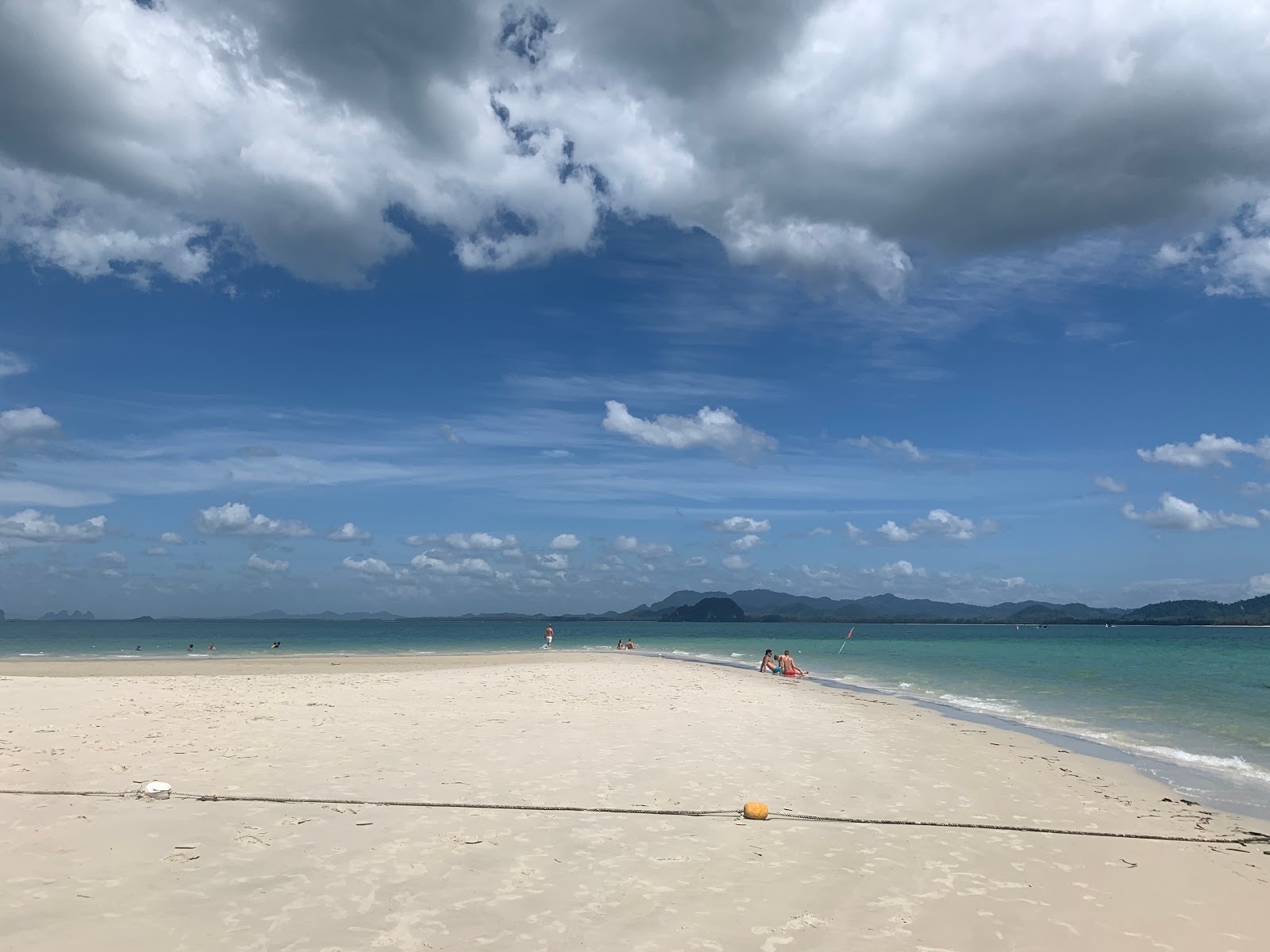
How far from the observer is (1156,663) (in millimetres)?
50312

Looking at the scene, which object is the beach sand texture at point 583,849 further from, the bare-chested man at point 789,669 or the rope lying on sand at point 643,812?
the bare-chested man at point 789,669

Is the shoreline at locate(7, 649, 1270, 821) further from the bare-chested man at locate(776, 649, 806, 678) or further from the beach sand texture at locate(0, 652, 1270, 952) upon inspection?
the beach sand texture at locate(0, 652, 1270, 952)

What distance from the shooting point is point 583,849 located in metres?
8.12

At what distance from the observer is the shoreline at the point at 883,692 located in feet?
41.5

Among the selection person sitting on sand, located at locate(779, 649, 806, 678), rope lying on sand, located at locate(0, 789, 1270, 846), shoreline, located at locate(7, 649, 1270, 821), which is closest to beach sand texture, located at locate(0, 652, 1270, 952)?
rope lying on sand, located at locate(0, 789, 1270, 846)

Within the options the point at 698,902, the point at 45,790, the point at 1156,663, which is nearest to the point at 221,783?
the point at 45,790

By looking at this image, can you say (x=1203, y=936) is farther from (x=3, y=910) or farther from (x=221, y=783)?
(x=221, y=783)

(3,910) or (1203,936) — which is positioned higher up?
(3,910)

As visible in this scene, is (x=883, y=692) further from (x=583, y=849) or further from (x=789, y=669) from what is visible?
(x=583, y=849)

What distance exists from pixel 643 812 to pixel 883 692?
866 inches

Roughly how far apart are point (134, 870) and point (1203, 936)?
932 centimetres

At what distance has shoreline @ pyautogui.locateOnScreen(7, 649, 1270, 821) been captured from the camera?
498 inches

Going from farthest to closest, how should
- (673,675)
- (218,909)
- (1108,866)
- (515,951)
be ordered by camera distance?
(673,675) < (1108,866) < (218,909) < (515,951)

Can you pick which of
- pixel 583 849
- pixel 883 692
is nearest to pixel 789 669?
pixel 883 692
